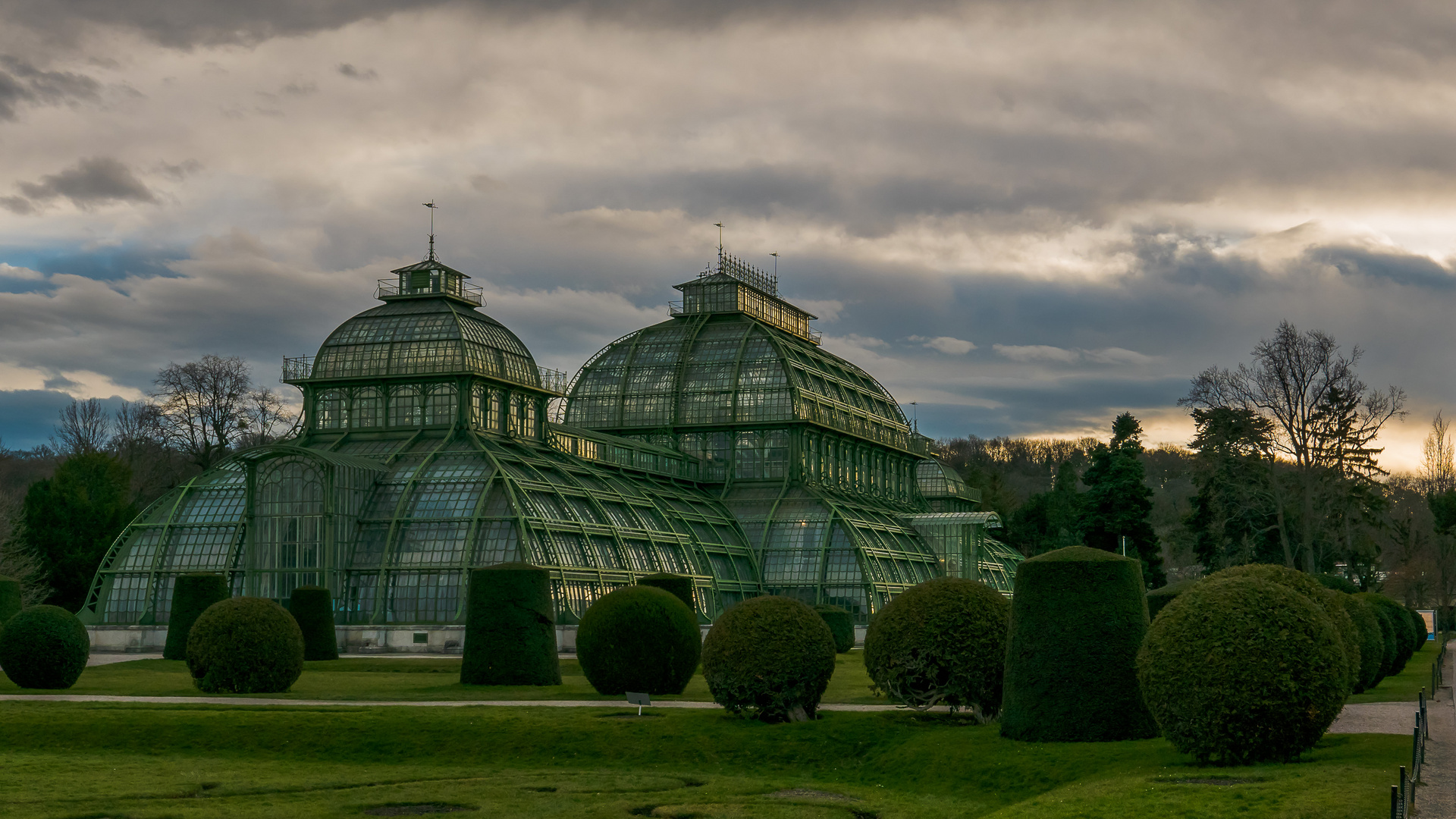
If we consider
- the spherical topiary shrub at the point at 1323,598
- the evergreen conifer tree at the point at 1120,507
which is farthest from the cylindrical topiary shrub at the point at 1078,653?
the evergreen conifer tree at the point at 1120,507

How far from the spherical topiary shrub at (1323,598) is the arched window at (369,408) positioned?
5012 cm

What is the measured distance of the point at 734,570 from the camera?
254ft

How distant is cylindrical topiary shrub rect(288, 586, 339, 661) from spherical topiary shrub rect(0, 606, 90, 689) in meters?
12.1

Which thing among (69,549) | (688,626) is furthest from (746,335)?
(688,626)

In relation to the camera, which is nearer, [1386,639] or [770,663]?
[770,663]

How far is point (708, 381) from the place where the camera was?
8844 centimetres

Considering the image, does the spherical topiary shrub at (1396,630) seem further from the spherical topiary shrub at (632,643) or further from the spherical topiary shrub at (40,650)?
the spherical topiary shrub at (40,650)

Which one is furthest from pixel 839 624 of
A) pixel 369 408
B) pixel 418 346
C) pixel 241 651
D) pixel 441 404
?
pixel 241 651

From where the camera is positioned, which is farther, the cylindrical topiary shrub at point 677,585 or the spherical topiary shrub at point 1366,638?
the cylindrical topiary shrub at point 677,585

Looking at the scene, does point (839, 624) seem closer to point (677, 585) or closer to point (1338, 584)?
point (677, 585)

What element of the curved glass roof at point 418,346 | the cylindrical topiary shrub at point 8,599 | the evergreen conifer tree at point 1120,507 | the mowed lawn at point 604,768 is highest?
the curved glass roof at point 418,346

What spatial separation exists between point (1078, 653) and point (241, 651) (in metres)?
24.6

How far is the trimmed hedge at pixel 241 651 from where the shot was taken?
133 feet

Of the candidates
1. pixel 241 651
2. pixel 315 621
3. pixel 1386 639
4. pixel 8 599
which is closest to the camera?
pixel 241 651
